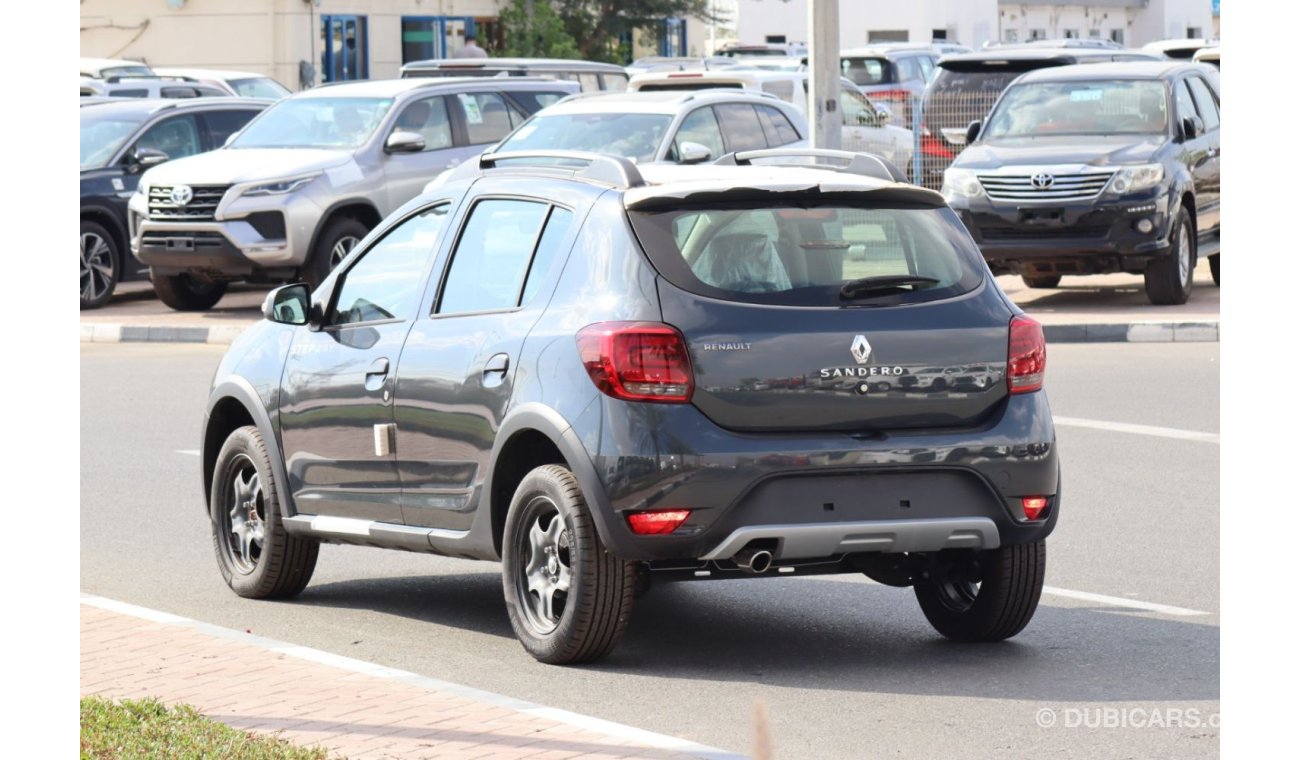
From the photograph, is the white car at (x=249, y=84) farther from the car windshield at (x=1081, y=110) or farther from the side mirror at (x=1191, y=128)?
the side mirror at (x=1191, y=128)

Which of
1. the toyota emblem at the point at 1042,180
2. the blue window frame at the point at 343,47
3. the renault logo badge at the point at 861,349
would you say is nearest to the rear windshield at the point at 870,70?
the blue window frame at the point at 343,47

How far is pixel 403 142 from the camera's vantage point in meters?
20.1

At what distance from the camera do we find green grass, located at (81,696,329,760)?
568cm

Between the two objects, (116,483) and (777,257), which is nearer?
(777,257)

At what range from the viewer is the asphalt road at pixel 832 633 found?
6.46 m

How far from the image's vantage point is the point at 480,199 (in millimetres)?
8008

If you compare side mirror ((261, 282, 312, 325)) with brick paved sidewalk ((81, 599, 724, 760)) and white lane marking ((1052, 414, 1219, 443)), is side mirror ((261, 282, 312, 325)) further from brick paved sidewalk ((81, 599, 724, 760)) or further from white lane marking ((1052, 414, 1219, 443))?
white lane marking ((1052, 414, 1219, 443))

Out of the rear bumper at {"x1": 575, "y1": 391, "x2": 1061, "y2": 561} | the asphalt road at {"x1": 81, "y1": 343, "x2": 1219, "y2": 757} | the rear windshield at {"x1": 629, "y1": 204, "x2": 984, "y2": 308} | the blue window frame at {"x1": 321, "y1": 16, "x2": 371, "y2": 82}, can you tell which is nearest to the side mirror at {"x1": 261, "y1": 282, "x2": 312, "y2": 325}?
the asphalt road at {"x1": 81, "y1": 343, "x2": 1219, "y2": 757}

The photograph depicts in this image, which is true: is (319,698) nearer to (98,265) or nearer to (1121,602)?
(1121,602)

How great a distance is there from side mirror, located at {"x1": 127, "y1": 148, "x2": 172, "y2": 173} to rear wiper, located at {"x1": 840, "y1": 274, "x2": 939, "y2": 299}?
15197 mm

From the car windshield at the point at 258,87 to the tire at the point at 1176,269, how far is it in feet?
54.2
